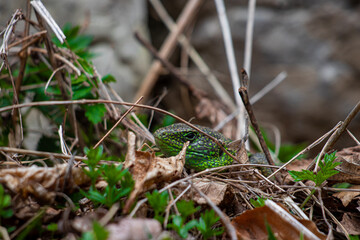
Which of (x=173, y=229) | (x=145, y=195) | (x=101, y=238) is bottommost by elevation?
(x=173, y=229)

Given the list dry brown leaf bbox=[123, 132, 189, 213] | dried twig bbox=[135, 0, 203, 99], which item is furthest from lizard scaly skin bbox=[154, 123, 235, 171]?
dried twig bbox=[135, 0, 203, 99]

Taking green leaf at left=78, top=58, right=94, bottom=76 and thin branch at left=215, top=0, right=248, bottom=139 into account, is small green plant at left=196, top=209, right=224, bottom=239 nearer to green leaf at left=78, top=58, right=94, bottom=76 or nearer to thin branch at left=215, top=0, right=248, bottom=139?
green leaf at left=78, top=58, right=94, bottom=76

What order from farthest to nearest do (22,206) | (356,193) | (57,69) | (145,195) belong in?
1. (57,69)
2. (356,193)
3. (145,195)
4. (22,206)

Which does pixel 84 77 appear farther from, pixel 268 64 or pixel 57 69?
pixel 268 64

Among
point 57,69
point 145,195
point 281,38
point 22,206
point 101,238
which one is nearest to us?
point 101,238

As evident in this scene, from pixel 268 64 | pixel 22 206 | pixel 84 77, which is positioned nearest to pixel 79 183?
pixel 22 206

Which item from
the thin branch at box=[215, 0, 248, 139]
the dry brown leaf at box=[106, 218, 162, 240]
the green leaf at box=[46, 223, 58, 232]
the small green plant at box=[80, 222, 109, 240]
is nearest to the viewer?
the small green plant at box=[80, 222, 109, 240]

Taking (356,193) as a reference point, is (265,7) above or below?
above

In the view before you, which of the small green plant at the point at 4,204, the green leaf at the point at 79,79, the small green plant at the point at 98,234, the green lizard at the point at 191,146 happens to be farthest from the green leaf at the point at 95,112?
the small green plant at the point at 98,234
